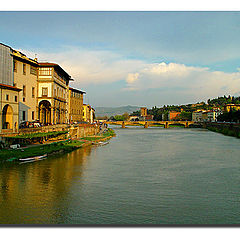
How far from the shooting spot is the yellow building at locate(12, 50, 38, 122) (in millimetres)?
32250

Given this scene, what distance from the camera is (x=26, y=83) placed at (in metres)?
34.5

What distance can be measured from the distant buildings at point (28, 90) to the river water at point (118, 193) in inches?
289

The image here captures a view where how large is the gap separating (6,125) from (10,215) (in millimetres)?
17219

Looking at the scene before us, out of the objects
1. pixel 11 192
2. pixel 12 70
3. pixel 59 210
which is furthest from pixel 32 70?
pixel 59 210

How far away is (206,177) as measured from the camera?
1847 cm

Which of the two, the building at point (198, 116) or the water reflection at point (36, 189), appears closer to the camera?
the water reflection at point (36, 189)

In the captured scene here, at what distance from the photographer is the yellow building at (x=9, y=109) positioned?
83.6 ft

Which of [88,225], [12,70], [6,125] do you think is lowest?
[88,225]

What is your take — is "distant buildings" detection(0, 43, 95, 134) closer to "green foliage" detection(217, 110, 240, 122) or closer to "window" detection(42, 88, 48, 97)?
"window" detection(42, 88, 48, 97)

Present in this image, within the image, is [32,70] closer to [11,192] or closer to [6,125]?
[6,125]

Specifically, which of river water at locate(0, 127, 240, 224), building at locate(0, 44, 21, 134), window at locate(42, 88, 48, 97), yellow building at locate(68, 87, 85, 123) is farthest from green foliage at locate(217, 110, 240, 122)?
building at locate(0, 44, 21, 134)

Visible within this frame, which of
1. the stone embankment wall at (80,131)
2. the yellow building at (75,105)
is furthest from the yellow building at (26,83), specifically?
the yellow building at (75,105)

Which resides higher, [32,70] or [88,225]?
[32,70]

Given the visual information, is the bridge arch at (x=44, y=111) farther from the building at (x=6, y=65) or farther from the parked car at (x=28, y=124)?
the building at (x=6, y=65)
